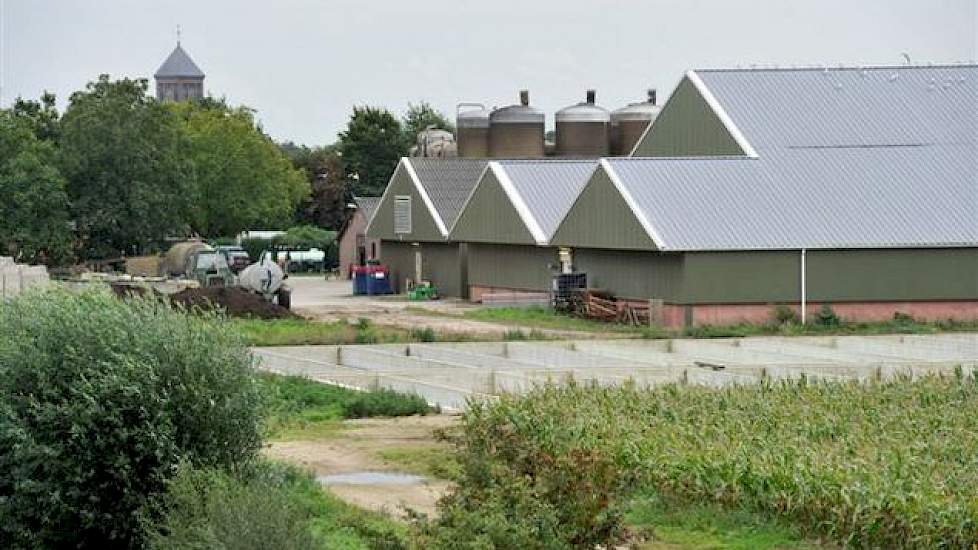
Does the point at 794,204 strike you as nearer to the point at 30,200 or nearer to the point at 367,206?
→ the point at 30,200

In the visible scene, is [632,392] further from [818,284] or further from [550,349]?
[818,284]

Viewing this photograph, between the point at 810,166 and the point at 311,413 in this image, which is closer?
the point at 311,413

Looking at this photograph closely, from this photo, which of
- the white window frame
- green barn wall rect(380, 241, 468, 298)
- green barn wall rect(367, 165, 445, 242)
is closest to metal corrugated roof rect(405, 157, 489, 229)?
green barn wall rect(367, 165, 445, 242)

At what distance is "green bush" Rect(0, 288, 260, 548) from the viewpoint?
714 inches

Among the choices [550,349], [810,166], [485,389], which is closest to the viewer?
[485,389]

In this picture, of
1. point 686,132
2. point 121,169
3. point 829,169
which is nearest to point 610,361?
point 829,169

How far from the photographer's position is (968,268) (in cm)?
4703

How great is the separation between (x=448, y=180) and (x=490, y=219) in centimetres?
913

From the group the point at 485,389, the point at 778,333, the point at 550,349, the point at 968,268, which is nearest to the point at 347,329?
the point at 550,349

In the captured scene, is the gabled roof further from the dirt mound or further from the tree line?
the tree line

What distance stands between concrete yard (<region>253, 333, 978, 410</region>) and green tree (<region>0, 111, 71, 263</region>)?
114 feet

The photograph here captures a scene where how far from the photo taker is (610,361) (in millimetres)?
34500

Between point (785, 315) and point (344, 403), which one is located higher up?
point (785, 315)

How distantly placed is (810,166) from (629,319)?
743 centimetres
